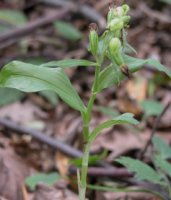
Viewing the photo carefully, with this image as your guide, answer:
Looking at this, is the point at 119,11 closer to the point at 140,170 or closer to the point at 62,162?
the point at 140,170

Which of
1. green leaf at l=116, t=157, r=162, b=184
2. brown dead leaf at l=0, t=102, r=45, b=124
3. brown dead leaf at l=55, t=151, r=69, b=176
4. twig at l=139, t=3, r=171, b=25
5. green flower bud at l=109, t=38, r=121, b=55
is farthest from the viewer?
twig at l=139, t=3, r=171, b=25

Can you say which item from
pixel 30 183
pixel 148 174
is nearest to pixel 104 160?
pixel 30 183

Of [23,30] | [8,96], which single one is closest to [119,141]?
[8,96]

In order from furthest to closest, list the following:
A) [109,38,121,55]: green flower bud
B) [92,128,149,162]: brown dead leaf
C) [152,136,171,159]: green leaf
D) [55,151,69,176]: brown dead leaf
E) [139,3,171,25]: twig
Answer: [139,3,171,25]: twig < [92,128,149,162]: brown dead leaf < [55,151,69,176]: brown dead leaf < [152,136,171,159]: green leaf < [109,38,121,55]: green flower bud

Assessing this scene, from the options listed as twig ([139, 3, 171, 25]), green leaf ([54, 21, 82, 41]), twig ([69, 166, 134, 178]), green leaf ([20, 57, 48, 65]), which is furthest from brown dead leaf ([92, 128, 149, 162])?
twig ([139, 3, 171, 25])

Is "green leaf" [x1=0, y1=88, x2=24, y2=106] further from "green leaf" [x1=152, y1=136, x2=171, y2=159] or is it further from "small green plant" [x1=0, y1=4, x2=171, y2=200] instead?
"small green plant" [x1=0, y1=4, x2=171, y2=200]

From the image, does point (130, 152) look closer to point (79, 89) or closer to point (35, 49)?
point (79, 89)
